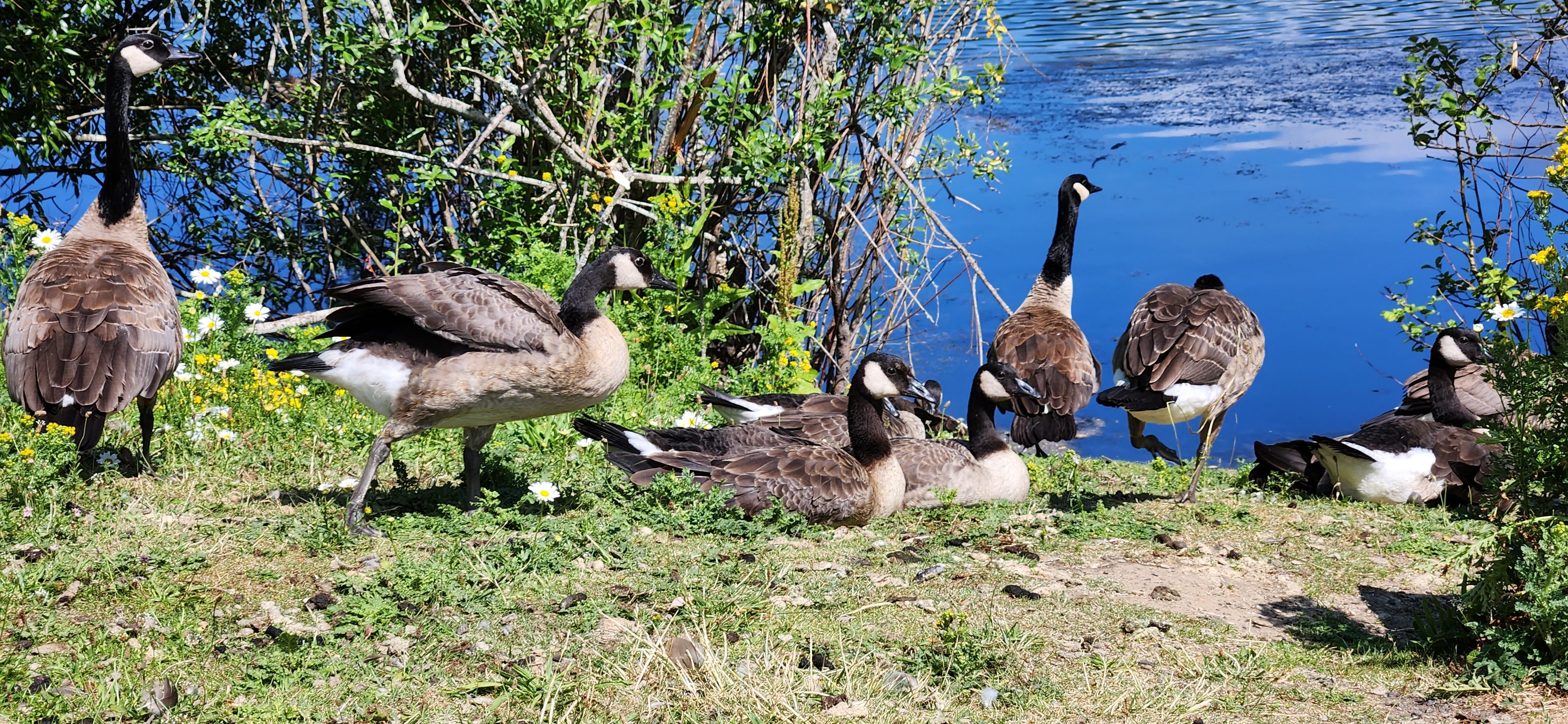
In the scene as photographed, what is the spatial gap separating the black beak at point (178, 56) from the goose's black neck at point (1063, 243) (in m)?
6.96

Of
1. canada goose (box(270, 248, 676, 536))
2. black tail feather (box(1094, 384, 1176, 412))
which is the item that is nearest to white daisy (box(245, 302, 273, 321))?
canada goose (box(270, 248, 676, 536))

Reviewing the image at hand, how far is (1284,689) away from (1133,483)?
4.46 meters

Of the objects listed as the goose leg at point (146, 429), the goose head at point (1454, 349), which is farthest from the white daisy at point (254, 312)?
the goose head at point (1454, 349)

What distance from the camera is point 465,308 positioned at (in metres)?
5.92

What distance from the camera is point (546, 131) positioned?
9695 millimetres

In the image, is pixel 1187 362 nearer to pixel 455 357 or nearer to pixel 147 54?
pixel 455 357

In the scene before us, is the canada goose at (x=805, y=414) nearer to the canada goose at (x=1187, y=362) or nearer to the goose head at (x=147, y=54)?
the canada goose at (x=1187, y=362)

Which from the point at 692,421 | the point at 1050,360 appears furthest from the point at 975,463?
the point at 692,421

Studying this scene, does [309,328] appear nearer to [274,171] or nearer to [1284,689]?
[274,171]

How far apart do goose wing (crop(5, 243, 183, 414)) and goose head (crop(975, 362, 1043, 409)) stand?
5.12 meters

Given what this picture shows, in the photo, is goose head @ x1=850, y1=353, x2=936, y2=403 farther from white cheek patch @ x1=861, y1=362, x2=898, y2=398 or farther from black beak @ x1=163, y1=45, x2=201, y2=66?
black beak @ x1=163, y1=45, x2=201, y2=66

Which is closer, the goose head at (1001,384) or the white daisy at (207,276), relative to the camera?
the goose head at (1001,384)

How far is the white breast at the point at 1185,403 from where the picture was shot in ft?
26.5

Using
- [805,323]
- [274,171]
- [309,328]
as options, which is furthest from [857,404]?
[274,171]
